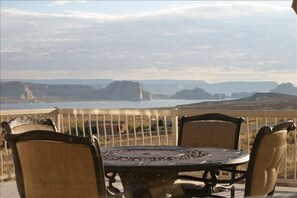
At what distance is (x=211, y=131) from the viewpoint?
4824mm

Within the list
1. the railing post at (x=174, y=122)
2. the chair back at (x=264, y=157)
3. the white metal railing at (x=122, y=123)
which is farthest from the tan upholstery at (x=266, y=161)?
the railing post at (x=174, y=122)

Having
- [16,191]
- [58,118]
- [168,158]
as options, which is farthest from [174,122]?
[168,158]

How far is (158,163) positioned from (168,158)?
0.90ft

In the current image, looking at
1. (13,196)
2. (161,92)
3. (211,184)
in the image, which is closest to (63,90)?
(161,92)

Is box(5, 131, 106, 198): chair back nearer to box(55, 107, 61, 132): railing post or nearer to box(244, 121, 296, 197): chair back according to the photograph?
box(244, 121, 296, 197): chair back

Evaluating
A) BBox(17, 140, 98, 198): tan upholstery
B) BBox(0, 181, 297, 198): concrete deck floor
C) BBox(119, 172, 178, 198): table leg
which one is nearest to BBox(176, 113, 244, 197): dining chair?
BBox(119, 172, 178, 198): table leg

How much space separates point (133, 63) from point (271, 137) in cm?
1792

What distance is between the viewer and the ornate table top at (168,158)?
331 centimetres

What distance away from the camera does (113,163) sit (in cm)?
344

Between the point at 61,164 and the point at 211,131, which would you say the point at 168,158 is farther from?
the point at 211,131

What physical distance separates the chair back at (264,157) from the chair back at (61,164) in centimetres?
97

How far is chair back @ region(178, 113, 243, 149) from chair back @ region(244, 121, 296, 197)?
119 cm

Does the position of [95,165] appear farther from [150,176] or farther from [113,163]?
[150,176]

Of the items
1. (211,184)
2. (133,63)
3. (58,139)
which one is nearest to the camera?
(58,139)
